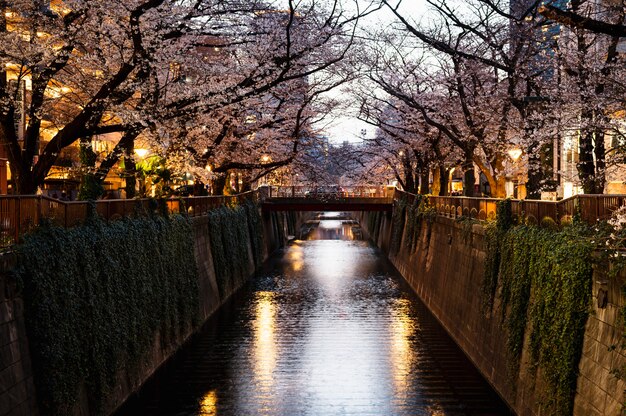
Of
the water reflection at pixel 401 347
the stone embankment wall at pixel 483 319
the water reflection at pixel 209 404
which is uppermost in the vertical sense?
the stone embankment wall at pixel 483 319

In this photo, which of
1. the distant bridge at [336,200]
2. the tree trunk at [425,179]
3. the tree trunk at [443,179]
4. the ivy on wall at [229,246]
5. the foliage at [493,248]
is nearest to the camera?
the foliage at [493,248]

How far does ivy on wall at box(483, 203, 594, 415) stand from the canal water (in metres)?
2.77

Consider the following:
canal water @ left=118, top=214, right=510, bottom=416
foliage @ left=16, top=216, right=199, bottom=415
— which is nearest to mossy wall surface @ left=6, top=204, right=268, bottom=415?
foliage @ left=16, top=216, right=199, bottom=415

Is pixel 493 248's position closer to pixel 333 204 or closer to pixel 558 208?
pixel 558 208

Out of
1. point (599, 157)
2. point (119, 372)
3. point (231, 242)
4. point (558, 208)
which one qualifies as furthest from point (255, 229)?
point (558, 208)

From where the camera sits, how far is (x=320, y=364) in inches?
830

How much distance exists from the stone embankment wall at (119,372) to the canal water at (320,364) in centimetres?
47

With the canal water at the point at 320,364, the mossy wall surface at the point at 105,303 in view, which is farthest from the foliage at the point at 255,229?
Result: the mossy wall surface at the point at 105,303

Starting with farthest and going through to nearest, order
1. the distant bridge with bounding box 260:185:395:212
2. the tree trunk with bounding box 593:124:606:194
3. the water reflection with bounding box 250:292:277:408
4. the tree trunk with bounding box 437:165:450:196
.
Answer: the distant bridge with bounding box 260:185:395:212 → the tree trunk with bounding box 437:165:450:196 → the tree trunk with bounding box 593:124:606:194 → the water reflection with bounding box 250:292:277:408

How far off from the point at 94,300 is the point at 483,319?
Result: 11.3 metres

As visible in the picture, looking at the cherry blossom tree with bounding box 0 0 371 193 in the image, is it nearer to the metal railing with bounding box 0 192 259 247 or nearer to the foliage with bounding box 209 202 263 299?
the metal railing with bounding box 0 192 259 247

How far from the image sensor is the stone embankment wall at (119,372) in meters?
10.7

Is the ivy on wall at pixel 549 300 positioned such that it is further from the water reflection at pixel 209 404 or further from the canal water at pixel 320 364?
the water reflection at pixel 209 404

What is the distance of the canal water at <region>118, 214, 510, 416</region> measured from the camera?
17.2 m
